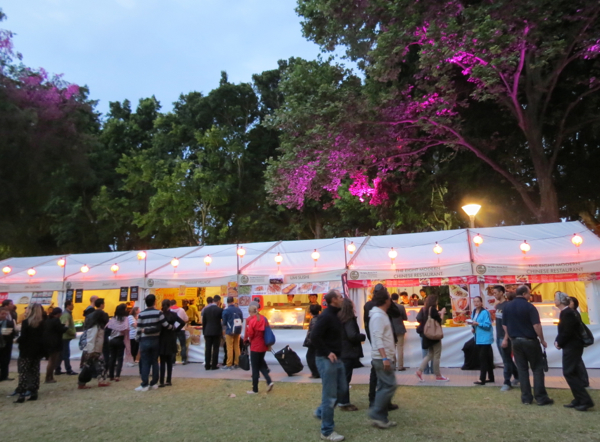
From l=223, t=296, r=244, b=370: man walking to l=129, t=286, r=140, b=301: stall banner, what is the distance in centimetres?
330

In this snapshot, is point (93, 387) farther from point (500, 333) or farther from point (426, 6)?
point (426, 6)

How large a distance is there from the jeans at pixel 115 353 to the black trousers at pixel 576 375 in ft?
25.0

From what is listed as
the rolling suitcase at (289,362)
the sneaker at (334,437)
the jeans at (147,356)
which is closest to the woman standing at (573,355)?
the sneaker at (334,437)

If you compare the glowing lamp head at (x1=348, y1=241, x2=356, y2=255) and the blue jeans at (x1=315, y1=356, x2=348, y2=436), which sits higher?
the glowing lamp head at (x1=348, y1=241, x2=356, y2=255)

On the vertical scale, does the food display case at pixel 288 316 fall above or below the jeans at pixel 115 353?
above

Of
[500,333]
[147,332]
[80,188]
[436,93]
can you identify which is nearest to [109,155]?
[80,188]

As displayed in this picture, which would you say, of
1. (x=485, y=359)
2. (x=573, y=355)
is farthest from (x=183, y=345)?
(x=573, y=355)

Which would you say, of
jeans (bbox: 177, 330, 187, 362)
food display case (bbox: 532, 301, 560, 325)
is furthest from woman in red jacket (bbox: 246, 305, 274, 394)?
food display case (bbox: 532, 301, 560, 325)

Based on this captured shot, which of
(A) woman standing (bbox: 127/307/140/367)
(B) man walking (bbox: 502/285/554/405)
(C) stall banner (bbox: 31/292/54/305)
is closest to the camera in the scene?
(B) man walking (bbox: 502/285/554/405)

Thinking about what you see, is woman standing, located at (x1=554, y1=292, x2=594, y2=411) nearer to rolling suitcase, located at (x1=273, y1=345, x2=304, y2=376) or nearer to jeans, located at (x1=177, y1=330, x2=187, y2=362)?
rolling suitcase, located at (x1=273, y1=345, x2=304, y2=376)

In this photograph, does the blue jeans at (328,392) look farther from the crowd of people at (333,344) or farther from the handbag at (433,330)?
the handbag at (433,330)

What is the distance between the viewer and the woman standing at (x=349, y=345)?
614 centimetres

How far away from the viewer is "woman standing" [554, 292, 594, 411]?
5.79 metres

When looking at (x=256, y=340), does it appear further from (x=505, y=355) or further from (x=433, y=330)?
(x=505, y=355)
